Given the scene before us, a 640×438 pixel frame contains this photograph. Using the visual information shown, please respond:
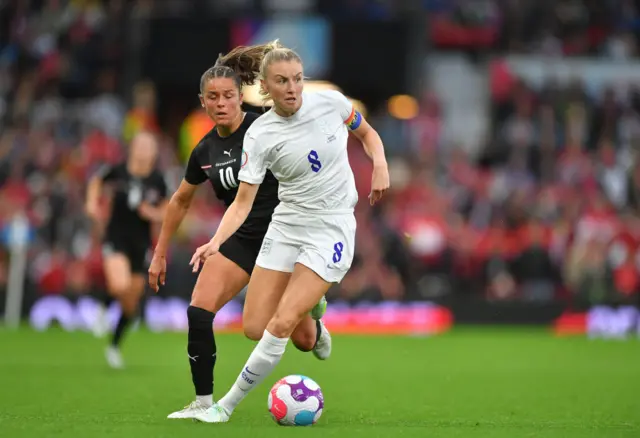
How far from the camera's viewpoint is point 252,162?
8094mm

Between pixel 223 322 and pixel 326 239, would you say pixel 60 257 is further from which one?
pixel 326 239

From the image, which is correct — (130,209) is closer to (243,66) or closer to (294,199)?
(243,66)

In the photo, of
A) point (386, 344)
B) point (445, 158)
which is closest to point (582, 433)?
point (386, 344)

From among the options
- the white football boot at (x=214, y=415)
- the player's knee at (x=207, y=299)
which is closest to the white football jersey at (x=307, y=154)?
the player's knee at (x=207, y=299)

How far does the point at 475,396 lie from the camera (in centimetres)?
1032

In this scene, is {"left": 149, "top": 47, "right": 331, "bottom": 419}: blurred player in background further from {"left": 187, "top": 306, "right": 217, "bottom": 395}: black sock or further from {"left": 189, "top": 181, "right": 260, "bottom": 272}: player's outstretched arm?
{"left": 189, "top": 181, "right": 260, "bottom": 272}: player's outstretched arm

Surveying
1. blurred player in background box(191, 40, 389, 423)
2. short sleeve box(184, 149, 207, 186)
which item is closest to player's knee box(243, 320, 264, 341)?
blurred player in background box(191, 40, 389, 423)

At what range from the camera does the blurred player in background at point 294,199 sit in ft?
26.2

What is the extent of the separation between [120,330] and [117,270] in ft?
2.73

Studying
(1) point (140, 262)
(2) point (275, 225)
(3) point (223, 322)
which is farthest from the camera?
(3) point (223, 322)

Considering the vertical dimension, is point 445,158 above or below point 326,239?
below

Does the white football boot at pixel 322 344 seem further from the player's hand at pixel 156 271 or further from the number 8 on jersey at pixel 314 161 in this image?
the number 8 on jersey at pixel 314 161

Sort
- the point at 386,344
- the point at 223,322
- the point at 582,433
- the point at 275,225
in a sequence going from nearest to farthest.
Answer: the point at 582,433, the point at 275,225, the point at 386,344, the point at 223,322

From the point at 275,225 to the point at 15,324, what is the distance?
38.8 ft
